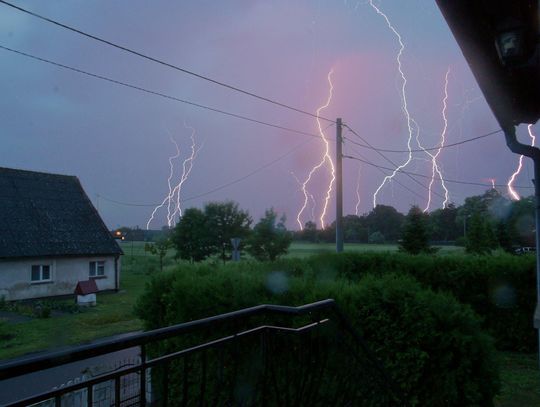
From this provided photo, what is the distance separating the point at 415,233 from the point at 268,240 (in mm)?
9048

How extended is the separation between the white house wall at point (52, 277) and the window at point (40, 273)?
128 millimetres

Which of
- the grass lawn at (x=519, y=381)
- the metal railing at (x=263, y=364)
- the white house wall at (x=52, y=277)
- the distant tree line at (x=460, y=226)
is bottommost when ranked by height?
the grass lawn at (x=519, y=381)

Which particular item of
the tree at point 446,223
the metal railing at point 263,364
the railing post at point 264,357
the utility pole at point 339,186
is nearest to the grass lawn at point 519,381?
the metal railing at point 263,364

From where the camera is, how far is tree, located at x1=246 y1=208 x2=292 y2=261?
3028cm

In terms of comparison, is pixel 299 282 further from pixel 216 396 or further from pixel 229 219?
pixel 229 219

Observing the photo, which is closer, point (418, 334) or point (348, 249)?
point (418, 334)

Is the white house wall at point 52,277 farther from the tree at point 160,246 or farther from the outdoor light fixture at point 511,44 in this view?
the outdoor light fixture at point 511,44

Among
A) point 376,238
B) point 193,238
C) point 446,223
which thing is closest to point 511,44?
point 376,238

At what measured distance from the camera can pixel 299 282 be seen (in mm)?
5953

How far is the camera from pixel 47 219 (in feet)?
80.4

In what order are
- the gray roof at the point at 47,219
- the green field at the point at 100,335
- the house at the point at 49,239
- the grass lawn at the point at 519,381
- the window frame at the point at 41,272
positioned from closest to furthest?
1. the grass lawn at the point at 519,381
2. the green field at the point at 100,335
3. the house at the point at 49,239
4. the window frame at the point at 41,272
5. the gray roof at the point at 47,219

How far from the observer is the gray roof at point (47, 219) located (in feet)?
72.3

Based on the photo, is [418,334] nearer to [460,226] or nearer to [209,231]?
[209,231]

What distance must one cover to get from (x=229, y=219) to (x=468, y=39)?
3287 cm
